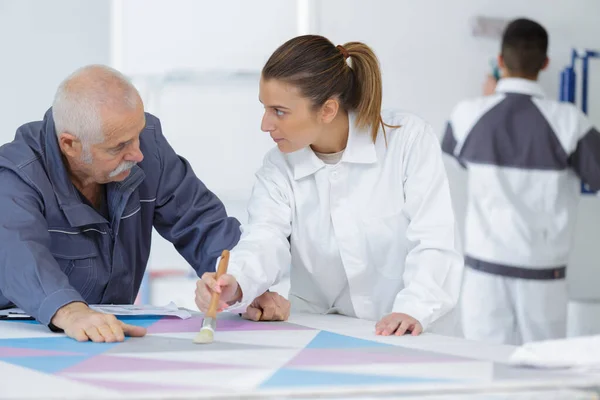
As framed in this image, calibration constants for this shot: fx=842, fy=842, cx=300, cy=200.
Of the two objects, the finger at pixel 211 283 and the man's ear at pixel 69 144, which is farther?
the man's ear at pixel 69 144

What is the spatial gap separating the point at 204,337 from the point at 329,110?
0.70 m

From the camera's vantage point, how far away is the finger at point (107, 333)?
1.52 m

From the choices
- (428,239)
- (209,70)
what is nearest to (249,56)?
(209,70)

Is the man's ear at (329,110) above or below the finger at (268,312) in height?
above

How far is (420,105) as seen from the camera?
372 centimetres

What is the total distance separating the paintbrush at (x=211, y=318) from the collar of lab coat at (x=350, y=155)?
1.30ft

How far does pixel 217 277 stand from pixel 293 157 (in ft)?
1.55

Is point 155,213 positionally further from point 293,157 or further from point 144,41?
point 144,41

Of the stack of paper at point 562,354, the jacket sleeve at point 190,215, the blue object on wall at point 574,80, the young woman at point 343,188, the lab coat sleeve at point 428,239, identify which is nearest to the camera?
the stack of paper at point 562,354

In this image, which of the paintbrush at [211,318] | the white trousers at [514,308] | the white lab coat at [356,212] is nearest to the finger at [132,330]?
the paintbrush at [211,318]

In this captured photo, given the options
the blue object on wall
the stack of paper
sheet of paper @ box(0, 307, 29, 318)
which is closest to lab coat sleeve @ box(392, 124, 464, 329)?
the stack of paper

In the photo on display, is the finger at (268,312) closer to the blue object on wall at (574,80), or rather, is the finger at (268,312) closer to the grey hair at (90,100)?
the grey hair at (90,100)

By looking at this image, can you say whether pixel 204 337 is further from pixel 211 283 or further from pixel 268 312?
pixel 268 312

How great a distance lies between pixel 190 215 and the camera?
2.09 m
